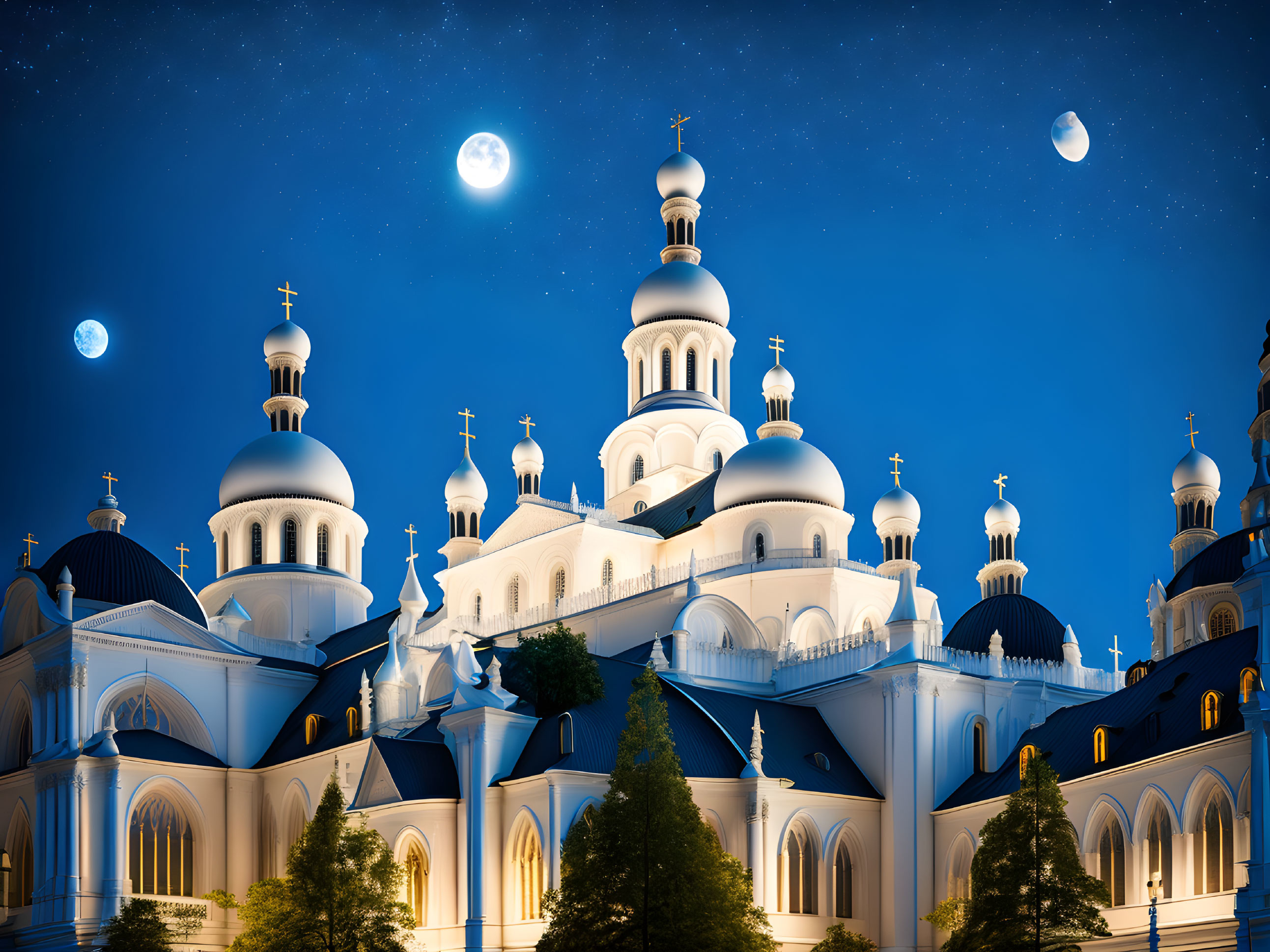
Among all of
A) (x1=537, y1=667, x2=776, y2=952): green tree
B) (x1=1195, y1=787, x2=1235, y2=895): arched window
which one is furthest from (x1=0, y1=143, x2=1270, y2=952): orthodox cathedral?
(x1=537, y1=667, x2=776, y2=952): green tree

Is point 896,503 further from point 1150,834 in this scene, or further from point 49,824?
point 49,824

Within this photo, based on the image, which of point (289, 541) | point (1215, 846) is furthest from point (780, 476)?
point (1215, 846)

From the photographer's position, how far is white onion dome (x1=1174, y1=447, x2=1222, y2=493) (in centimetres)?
8125

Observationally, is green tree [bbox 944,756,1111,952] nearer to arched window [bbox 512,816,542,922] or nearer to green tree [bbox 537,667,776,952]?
green tree [bbox 537,667,776,952]

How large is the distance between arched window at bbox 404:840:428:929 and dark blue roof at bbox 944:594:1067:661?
76.9 ft

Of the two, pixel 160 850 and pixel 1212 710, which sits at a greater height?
pixel 1212 710

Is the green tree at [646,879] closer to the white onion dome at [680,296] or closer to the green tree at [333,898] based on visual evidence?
the green tree at [333,898]

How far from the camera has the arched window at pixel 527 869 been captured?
56.6 metres

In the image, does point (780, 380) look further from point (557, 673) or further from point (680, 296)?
point (557, 673)

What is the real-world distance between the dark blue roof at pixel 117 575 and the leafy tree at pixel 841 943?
32.0m

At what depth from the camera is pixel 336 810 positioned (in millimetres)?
48688

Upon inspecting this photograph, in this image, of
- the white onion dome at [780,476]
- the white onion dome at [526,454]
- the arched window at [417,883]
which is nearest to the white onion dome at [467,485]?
the white onion dome at [526,454]

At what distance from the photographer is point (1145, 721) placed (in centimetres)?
5269

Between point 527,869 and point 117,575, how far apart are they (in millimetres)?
24634
